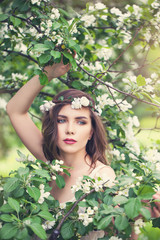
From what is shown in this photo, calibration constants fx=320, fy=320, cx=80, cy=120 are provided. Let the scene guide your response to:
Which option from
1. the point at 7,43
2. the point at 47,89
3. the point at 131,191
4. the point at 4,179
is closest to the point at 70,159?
the point at 4,179

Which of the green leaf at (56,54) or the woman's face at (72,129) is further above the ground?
the green leaf at (56,54)

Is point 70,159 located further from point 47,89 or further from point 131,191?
point 47,89

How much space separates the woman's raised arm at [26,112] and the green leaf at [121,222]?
3.57ft

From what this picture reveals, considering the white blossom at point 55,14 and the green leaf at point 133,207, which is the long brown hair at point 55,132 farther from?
the green leaf at point 133,207

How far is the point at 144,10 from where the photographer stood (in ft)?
9.29

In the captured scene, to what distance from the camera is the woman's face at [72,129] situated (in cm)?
210

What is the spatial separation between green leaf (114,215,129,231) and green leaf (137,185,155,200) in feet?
0.40

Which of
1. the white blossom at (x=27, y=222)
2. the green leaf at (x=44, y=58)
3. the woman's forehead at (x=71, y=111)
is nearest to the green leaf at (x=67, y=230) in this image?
the white blossom at (x=27, y=222)

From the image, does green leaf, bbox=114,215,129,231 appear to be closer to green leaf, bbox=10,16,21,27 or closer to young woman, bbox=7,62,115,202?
young woman, bbox=7,62,115,202

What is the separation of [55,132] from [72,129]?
145 millimetres

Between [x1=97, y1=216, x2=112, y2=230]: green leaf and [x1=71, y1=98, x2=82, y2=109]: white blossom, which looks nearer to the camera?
[x1=97, y1=216, x2=112, y2=230]: green leaf

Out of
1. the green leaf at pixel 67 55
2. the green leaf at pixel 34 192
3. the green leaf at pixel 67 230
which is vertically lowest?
the green leaf at pixel 67 230

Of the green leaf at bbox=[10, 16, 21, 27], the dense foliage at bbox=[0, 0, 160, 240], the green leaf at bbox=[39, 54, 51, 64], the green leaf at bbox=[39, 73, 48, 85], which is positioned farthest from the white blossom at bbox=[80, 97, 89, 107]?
the green leaf at bbox=[10, 16, 21, 27]

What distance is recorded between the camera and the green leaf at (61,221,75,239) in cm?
157
